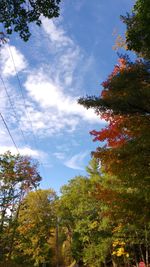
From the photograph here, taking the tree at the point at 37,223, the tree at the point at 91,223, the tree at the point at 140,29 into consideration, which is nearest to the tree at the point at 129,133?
the tree at the point at 140,29

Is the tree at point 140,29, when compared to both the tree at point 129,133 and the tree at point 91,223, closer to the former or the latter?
the tree at point 129,133

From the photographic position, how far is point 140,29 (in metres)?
9.75

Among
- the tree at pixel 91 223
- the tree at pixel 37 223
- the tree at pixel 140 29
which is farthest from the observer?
the tree at pixel 37 223

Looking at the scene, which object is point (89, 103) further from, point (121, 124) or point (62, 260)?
point (62, 260)

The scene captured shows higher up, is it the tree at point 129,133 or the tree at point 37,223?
the tree at point 37,223

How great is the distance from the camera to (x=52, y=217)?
43.1 metres

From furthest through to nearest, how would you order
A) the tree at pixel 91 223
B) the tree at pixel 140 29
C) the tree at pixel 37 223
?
the tree at pixel 37 223 → the tree at pixel 91 223 → the tree at pixel 140 29

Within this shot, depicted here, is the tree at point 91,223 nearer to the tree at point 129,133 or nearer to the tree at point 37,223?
the tree at point 37,223

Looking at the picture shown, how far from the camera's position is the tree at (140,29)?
956cm

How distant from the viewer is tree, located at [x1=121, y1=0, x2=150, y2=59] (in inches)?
376

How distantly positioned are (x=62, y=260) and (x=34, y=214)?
14145 mm

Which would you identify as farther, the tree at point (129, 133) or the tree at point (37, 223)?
the tree at point (37, 223)

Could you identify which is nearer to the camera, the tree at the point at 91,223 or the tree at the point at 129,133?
the tree at the point at 129,133

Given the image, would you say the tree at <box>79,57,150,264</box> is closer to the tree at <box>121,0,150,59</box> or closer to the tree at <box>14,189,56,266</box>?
the tree at <box>121,0,150,59</box>
